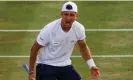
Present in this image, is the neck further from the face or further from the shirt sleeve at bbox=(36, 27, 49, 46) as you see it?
the shirt sleeve at bbox=(36, 27, 49, 46)

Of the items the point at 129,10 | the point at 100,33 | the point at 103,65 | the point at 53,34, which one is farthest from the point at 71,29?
the point at 129,10

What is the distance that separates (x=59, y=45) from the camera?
27.9 ft

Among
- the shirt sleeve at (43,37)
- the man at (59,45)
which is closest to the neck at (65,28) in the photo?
the man at (59,45)

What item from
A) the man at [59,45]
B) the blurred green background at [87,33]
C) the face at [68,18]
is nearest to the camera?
the face at [68,18]

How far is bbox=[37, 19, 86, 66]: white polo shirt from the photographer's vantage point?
839 cm

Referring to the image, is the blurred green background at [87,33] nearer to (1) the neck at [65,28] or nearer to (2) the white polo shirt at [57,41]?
(2) the white polo shirt at [57,41]

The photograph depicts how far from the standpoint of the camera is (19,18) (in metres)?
16.9

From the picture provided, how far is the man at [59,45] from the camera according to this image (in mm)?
8352

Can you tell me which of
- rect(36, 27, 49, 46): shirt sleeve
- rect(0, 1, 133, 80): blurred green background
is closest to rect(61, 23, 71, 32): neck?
rect(36, 27, 49, 46): shirt sleeve

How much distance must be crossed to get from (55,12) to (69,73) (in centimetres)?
878

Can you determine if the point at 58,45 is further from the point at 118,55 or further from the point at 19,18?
the point at 19,18

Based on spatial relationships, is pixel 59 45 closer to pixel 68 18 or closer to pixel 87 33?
pixel 68 18

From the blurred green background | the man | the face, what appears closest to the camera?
the face

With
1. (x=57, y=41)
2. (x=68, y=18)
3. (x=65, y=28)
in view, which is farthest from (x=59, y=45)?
(x=68, y=18)
